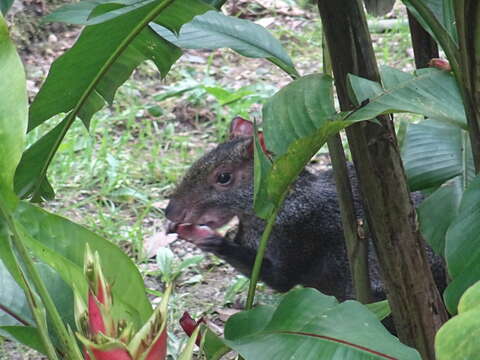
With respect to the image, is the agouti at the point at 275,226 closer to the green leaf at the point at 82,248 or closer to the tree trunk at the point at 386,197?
the tree trunk at the point at 386,197

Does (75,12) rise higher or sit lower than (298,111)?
higher

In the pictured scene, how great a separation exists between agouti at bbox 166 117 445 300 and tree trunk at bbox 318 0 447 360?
1.00 m

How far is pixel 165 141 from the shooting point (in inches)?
162

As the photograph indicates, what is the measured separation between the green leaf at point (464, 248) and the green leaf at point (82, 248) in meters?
0.48

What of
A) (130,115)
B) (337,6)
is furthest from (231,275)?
(337,6)

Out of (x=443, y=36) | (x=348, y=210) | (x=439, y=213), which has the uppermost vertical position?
(x=443, y=36)

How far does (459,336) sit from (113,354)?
465mm

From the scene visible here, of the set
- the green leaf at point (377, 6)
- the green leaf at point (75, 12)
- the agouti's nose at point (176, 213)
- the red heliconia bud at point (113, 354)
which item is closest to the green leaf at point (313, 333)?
the red heliconia bud at point (113, 354)

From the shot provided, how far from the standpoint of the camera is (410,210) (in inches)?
Result: 60.7

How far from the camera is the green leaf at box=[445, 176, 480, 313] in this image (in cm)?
131

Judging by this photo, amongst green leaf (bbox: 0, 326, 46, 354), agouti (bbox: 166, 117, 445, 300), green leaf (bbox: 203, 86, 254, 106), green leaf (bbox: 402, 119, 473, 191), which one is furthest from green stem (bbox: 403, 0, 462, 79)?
green leaf (bbox: 203, 86, 254, 106)

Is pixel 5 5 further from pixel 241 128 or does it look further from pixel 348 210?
pixel 241 128

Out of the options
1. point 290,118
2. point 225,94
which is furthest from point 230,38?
point 225,94

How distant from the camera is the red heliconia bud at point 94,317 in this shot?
4.00 ft
